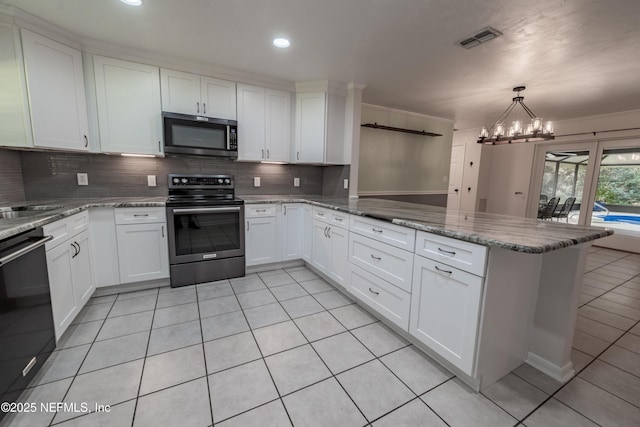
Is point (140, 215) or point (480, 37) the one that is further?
point (140, 215)

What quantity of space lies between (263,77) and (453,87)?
7.92ft

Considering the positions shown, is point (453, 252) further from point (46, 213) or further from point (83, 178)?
point (83, 178)

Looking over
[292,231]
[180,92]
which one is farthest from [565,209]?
[180,92]

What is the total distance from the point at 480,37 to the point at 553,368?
2.49m

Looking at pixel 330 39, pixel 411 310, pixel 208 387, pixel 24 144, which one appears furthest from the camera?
pixel 330 39

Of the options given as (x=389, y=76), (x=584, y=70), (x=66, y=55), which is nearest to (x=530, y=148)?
(x=584, y=70)

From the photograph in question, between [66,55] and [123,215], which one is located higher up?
[66,55]

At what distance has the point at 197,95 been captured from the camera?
304 cm

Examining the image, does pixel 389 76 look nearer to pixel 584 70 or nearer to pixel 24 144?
pixel 584 70

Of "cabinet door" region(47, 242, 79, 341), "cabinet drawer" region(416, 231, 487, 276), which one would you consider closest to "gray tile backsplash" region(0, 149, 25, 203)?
"cabinet door" region(47, 242, 79, 341)

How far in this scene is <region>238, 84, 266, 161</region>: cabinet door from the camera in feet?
10.8

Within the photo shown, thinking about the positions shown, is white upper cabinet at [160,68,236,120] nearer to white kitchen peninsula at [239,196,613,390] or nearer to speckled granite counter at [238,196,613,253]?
speckled granite counter at [238,196,613,253]

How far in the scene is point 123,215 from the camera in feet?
8.55

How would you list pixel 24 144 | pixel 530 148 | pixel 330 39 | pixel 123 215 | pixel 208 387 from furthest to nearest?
pixel 530 148 → pixel 123 215 → pixel 330 39 → pixel 24 144 → pixel 208 387
